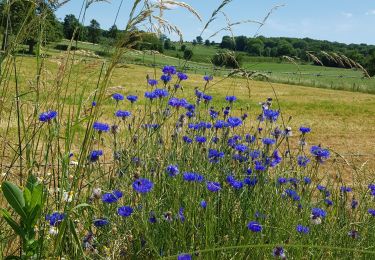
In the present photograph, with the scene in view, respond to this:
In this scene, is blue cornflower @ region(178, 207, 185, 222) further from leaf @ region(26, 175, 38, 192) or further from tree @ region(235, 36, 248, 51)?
tree @ region(235, 36, 248, 51)

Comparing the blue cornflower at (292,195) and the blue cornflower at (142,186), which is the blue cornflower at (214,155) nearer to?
the blue cornflower at (292,195)

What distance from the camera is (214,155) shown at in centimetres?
A: 296

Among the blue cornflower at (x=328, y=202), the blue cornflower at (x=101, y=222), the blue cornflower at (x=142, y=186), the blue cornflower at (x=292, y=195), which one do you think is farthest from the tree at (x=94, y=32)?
the blue cornflower at (x=328, y=202)

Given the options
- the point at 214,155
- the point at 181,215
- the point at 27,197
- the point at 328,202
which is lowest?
the point at 328,202

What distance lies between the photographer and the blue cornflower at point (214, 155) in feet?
9.59

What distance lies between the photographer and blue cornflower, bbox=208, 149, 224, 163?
9.59 feet

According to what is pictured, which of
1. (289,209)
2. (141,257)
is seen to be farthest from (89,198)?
(289,209)

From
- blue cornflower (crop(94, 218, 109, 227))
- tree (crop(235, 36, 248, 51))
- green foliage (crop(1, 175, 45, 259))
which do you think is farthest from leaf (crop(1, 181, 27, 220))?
tree (crop(235, 36, 248, 51))

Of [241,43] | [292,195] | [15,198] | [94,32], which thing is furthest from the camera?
[241,43]

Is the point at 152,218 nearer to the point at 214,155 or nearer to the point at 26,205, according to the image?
the point at 214,155

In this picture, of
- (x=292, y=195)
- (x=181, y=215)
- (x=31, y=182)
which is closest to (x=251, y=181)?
(x=292, y=195)

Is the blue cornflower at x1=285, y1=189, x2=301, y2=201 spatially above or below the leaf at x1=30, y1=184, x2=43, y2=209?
below

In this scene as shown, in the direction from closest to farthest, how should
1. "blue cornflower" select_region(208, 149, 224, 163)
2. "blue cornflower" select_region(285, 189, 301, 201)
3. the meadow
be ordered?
the meadow → "blue cornflower" select_region(285, 189, 301, 201) → "blue cornflower" select_region(208, 149, 224, 163)

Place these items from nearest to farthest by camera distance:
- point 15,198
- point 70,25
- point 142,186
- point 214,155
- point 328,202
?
point 15,198, point 142,186, point 70,25, point 214,155, point 328,202
